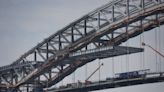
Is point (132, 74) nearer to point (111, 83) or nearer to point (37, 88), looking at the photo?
point (111, 83)

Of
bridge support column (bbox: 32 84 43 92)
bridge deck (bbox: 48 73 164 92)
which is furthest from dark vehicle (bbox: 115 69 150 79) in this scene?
bridge support column (bbox: 32 84 43 92)

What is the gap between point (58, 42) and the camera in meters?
158

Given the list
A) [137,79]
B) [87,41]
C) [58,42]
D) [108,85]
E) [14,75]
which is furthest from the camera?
[14,75]

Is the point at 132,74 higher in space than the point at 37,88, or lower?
higher

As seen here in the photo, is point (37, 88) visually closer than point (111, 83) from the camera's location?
No

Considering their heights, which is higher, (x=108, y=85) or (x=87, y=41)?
(x=87, y=41)

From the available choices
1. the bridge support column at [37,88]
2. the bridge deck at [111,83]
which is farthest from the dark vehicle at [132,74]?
the bridge support column at [37,88]

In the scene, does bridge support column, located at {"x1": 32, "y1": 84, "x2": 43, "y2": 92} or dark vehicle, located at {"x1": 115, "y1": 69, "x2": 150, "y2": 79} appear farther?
bridge support column, located at {"x1": 32, "y1": 84, "x2": 43, "y2": 92}

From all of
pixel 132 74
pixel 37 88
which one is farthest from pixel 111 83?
pixel 37 88

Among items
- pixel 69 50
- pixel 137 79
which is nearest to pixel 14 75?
pixel 69 50

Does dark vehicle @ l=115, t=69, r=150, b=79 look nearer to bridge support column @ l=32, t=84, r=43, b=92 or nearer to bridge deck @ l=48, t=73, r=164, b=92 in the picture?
bridge deck @ l=48, t=73, r=164, b=92

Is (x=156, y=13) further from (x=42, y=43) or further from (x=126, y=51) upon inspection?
(x=42, y=43)

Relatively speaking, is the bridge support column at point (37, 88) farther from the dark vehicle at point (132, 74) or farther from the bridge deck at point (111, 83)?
the dark vehicle at point (132, 74)

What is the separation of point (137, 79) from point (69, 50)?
1268 inches
